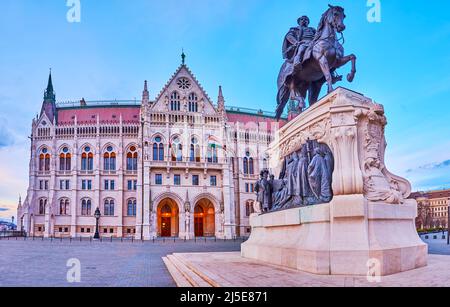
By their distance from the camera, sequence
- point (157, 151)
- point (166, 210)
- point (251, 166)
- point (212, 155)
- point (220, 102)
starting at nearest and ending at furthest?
1. point (157, 151)
2. point (212, 155)
3. point (166, 210)
4. point (220, 102)
5. point (251, 166)

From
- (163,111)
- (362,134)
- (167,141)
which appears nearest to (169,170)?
(167,141)

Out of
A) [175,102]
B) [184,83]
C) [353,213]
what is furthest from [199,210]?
[353,213]

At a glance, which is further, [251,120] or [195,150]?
[251,120]

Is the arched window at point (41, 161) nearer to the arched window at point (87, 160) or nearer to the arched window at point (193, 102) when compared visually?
the arched window at point (87, 160)

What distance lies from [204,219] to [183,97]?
56.7 ft

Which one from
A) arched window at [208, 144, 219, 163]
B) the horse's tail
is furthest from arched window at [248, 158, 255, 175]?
the horse's tail

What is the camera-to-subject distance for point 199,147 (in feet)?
191

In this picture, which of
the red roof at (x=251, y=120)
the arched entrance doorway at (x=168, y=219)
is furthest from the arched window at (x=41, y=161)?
the red roof at (x=251, y=120)

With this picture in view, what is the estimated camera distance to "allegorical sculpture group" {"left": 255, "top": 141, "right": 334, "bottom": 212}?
31.5 ft

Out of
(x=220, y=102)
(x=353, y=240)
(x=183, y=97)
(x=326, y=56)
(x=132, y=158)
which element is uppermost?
(x=183, y=97)

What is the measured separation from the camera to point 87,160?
63.3m

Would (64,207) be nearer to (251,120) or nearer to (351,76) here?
(251,120)

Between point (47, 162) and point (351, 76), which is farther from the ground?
point (47, 162)
